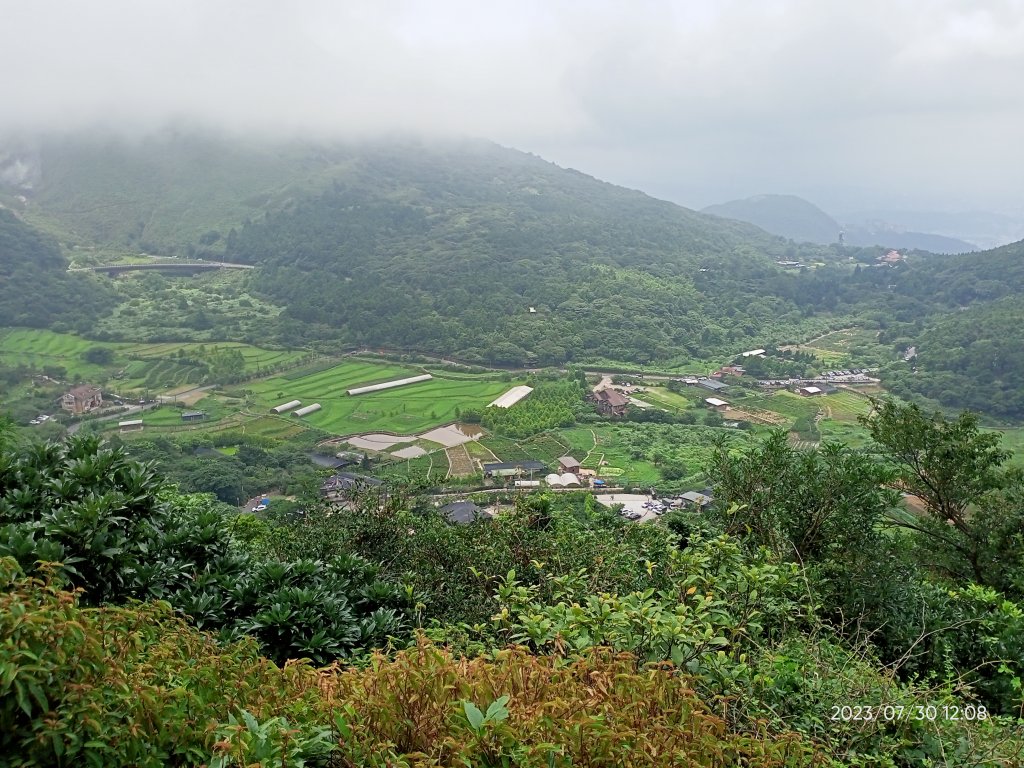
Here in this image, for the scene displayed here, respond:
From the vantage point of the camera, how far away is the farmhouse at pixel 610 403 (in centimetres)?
3091

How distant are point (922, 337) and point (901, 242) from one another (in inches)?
4685

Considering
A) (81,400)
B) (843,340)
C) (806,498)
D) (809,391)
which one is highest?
(806,498)

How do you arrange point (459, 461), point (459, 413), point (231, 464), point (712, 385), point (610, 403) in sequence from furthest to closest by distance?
point (712, 385)
point (610, 403)
point (459, 413)
point (459, 461)
point (231, 464)

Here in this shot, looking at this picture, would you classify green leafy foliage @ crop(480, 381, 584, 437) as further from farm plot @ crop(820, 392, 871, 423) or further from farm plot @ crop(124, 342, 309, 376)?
farm plot @ crop(124, 342, 309, 376)

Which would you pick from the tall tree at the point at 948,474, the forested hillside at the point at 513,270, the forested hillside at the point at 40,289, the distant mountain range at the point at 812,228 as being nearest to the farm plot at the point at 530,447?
the forested hillside at the point at 513,270

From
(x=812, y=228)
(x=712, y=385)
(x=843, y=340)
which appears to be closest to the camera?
(x=712, y=385)

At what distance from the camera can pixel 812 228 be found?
13925 centimetres

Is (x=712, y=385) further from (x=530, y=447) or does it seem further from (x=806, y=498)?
(x=806, y=498)

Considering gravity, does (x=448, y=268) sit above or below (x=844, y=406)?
above

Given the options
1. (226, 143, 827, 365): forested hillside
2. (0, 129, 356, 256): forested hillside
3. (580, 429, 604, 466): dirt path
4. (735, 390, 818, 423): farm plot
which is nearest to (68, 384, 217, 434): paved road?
(226, 143, 827, 365): forested hillside

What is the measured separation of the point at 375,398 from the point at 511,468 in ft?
37.9

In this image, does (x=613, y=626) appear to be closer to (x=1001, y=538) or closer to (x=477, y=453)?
(x=1001, y=538)

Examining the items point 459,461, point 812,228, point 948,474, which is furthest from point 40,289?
point 812,228

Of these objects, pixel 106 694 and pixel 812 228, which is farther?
pixel 812 228
